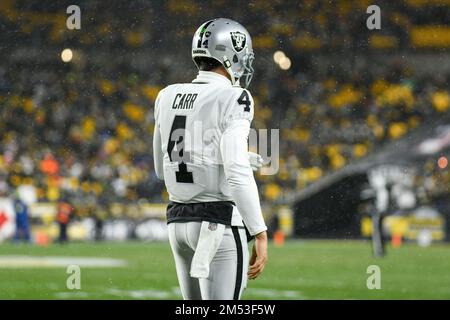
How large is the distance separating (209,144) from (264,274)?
7035mm

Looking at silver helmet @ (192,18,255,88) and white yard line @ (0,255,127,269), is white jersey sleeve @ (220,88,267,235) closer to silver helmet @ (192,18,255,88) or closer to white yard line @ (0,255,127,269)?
silver helmet @ (192,18,255,88)

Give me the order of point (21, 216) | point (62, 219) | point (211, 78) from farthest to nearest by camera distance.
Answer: point (62, 219) < point (21, 216) < point (211, 78)

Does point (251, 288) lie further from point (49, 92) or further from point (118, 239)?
point (49, 92)

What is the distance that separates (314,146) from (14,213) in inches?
268

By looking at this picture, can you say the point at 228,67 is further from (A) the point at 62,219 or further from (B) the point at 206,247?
(A) the point at 62,219

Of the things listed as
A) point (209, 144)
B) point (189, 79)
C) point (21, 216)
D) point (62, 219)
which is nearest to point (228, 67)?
point (209, 144)

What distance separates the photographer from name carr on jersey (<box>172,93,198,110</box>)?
3555 mm

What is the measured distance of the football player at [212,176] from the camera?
135 inches

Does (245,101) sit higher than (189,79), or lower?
lower

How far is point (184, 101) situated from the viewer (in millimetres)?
3574

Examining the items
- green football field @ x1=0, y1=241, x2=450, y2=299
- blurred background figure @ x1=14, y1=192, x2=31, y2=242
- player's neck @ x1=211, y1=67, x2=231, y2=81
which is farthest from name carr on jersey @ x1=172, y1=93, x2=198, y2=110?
blurred background figure @ x1=14, y1=192, x2=31, y2=242

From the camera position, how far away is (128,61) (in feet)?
65.2

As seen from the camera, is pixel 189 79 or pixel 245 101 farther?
pixel 189 79

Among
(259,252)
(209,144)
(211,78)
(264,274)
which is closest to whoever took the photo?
→ (259,252)
